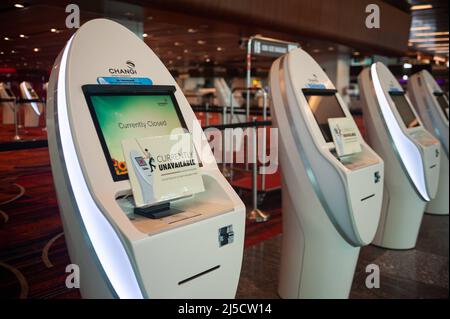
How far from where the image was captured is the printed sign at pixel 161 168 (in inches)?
49.9

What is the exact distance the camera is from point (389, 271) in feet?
10.8

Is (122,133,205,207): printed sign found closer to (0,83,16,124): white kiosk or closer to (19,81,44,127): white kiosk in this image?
(19,81,44,127): white kiosk

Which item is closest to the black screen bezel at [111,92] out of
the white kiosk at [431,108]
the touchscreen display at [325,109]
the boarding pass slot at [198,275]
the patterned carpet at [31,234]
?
the boarding pass slot at [198,275]

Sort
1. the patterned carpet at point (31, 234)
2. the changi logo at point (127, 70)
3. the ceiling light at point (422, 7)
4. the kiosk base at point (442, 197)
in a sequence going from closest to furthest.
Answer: the changi logo at point (127, 70)
the patterned carpet at point (31, 234)
the kiosk base at point (442, 197)
the ceiling light at point (422, 7)

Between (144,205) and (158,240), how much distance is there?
0.49ft

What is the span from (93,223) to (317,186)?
1.36 m

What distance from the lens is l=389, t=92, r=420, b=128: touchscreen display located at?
349 centimetres

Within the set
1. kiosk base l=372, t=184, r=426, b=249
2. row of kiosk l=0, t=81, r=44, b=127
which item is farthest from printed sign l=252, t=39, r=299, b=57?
row of kiosk l=0, t=81, r=44, b=127

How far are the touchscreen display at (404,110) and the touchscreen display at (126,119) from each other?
Result: 250 cm

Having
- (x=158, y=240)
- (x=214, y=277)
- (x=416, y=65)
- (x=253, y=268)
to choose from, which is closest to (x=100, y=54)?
(x=158, y=240)

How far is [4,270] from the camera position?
1.74 metres

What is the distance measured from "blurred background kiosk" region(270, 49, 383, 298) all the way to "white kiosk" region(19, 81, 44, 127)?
119 cm

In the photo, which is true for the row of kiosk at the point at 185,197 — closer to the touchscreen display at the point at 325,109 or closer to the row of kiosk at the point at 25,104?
the touchscreen display at the point at 325,109
